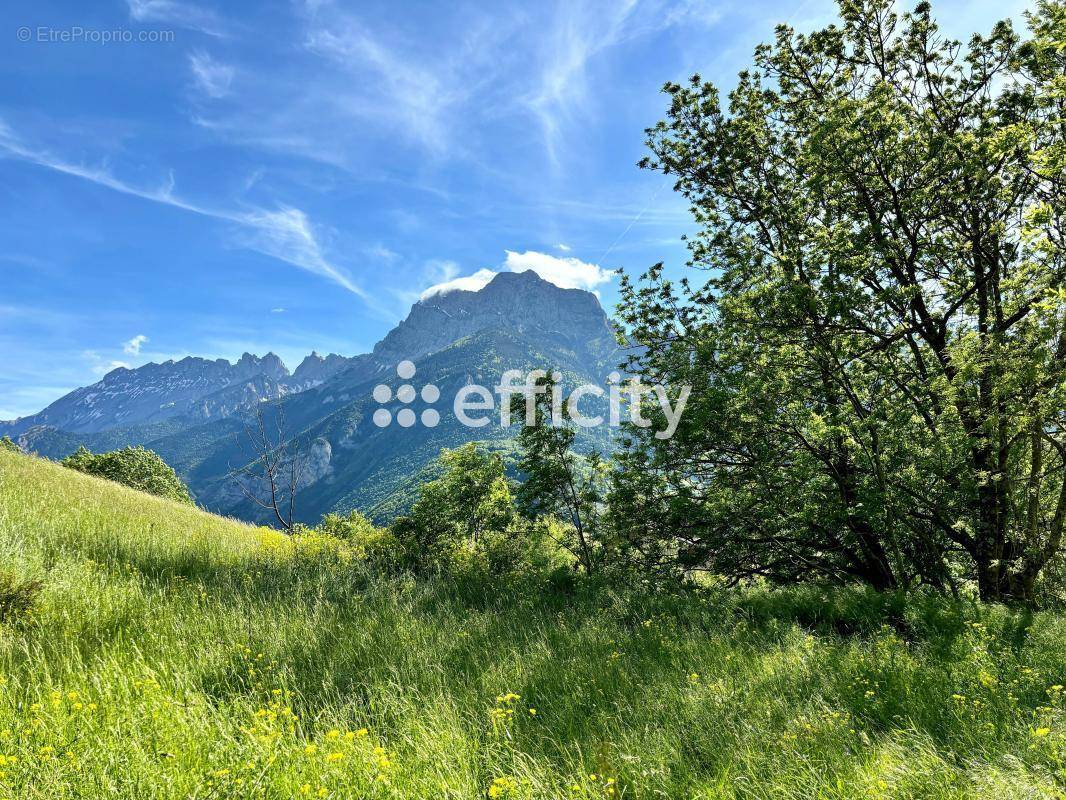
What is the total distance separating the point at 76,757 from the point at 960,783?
196 inches

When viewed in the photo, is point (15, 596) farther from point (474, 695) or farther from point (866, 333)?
point (866, 333)

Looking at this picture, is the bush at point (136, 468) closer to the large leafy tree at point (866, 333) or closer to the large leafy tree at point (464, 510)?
the large leafy tree at point (464, 510)

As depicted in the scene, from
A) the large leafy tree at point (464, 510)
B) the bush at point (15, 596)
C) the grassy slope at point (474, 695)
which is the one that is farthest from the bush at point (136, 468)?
the grassy slope at point (474, 695)

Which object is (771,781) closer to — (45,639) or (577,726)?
(577,726)

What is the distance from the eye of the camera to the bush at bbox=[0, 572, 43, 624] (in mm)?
4535

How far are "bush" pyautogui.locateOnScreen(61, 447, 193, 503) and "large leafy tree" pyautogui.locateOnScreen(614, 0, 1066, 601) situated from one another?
220 ft

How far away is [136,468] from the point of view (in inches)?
2712

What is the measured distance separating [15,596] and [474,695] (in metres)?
4.61

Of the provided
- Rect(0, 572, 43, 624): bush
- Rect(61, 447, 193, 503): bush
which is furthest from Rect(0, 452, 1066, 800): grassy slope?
Rect(61, 447, 193, 503): bush

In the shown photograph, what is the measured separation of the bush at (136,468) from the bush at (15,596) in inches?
2579

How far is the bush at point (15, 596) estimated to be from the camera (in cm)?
454

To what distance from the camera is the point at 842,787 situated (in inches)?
108

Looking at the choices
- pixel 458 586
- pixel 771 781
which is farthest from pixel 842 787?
pixel 458 586

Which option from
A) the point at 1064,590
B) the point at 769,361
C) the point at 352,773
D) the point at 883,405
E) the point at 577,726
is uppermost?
the point at 769,361
